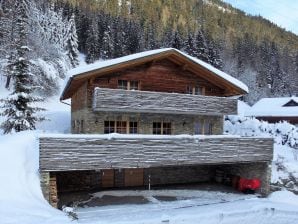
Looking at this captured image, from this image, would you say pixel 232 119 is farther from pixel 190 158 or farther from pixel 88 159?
pixel 88 159

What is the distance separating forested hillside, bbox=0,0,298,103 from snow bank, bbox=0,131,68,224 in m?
18.9

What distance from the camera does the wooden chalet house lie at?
16.5 m

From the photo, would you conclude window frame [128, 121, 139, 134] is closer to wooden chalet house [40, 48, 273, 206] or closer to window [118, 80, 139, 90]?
wooden chalet house [40, 48, 273, 206]

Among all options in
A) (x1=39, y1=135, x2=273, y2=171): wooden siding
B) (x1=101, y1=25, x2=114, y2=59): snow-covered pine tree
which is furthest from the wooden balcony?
(x1=101, y1=25, x2=114, y2=59): snow-covered pine tree

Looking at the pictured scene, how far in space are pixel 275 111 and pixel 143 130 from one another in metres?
35.1

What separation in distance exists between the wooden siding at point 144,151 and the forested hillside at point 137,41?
68.8 feet

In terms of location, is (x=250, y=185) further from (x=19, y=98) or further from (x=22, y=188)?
(x=19, y=98)

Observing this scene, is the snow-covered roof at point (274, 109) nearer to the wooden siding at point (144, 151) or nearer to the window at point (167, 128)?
the window at point (167, 128)

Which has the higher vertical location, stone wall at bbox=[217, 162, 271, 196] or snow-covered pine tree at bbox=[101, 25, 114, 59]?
snow-covered pine tree at bbox=[101, 25, 114, 59]

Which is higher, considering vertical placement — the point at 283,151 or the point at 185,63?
the point at 185,63

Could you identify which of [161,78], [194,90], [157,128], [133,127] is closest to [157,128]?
[157,128]

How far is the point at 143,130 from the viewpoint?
22.6 m

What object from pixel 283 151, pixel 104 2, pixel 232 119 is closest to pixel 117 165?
pixel 283 151

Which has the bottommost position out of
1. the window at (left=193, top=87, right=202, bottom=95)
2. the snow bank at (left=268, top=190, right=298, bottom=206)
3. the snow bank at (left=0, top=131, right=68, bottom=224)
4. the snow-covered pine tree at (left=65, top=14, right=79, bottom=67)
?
the snow bank at (left=268, top=190, right=298, bottom=206)
